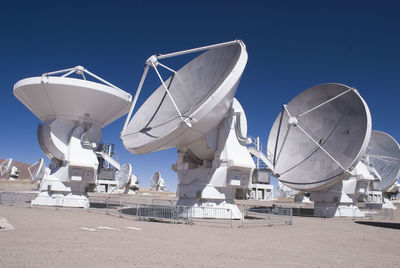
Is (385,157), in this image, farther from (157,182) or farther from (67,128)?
(157,182)

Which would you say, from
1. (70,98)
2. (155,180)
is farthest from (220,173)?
(155,180)

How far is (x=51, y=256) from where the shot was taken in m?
6.06

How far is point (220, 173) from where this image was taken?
16.3m

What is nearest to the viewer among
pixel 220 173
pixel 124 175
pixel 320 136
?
pixel 220 173

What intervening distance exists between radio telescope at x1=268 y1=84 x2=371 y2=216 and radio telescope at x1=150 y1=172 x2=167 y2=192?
4283 cm

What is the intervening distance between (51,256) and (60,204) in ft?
50.5

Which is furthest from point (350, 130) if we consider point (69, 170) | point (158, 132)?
point (69, 170)

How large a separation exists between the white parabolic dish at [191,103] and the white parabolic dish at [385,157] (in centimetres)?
2667

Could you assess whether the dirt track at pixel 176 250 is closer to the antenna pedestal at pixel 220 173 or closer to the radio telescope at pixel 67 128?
the antenna pedestal at pixel 220 173

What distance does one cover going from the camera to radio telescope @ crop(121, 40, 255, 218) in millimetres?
15039

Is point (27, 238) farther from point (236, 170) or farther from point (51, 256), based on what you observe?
point (236, 170)

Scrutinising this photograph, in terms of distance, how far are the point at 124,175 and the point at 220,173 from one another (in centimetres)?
3205

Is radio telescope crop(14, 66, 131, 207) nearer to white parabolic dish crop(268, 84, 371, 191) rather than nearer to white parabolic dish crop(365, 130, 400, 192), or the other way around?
white parabolic dish crop(268, 84, 371, 191)

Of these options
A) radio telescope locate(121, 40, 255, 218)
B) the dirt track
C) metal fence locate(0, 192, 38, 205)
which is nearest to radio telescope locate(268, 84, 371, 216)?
radio telescope locate(121, 40, 255, 218)
